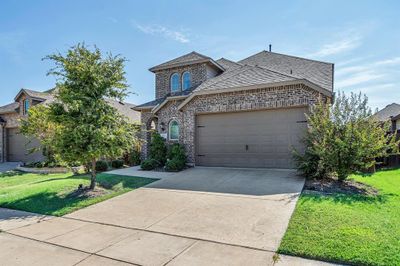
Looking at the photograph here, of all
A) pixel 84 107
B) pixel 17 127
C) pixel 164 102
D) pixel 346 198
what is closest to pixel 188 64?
pixel 164 102

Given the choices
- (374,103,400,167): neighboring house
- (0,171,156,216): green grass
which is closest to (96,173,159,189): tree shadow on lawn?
(0,171,156,216): green grass

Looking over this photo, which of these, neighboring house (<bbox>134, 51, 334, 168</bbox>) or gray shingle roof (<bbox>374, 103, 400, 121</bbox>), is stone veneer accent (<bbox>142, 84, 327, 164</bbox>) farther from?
gray shingle roof (<bbox>374, 103, 400, 121</bbox>)

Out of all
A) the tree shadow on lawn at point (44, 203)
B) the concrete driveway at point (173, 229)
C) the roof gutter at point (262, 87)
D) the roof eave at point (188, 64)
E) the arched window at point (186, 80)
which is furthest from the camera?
the arched window at point (186, 80)

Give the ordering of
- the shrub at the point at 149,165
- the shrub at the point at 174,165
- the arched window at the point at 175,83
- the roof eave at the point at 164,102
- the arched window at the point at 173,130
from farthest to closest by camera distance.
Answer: the arched window at the point at 175,83 → the arched window at the point at 173,130 → the roof eave at the point at 164,102 → the shrub at the point at 149,165 → the shrub at the point at 174,165

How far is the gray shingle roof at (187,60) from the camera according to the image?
49.5 ft

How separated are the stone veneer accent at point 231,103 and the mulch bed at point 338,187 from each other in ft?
9.94

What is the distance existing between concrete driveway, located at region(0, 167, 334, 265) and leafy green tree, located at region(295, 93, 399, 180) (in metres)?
1.21

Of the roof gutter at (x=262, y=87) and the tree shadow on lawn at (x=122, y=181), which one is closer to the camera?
the tree shadow on lawn at (x=122, y=181)

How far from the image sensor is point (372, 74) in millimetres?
16531

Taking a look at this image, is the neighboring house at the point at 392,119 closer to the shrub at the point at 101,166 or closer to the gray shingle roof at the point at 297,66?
the gray shingle roof at the point at 297,66

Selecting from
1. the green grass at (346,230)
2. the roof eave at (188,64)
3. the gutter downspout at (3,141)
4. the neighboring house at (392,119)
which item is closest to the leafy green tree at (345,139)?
the neighboring house at (392,119)

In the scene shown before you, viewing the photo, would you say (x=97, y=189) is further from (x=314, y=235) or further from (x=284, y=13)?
(x=284, y=13)

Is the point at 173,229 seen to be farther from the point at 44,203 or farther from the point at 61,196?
the point at 61,196

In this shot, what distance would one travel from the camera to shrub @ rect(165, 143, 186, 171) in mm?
11953
